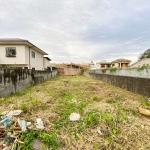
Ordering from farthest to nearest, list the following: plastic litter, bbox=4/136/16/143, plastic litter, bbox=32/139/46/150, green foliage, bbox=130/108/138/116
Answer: green foliage, bbox=130/108/138/116, plastic litter, bbox=4/136/16/143, plastic litter, bbox=32/139/46/150

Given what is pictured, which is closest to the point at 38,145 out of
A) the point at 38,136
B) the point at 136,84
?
the point at 38,136

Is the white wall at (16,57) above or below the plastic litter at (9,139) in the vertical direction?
above

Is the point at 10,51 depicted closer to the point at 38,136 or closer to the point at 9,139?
the point at 9,139

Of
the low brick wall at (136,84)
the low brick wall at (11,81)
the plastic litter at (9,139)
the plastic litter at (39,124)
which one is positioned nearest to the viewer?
the plastic litter at (9,139)

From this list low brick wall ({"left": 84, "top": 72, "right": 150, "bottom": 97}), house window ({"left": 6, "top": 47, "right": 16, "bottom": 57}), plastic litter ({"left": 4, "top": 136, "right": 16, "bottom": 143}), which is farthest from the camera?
house window ({"left": 6, "top": 47, "right": 16, "bottom": 57})

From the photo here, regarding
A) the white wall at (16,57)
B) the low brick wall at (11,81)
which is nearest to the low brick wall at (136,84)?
the low brick wall at (11,81)

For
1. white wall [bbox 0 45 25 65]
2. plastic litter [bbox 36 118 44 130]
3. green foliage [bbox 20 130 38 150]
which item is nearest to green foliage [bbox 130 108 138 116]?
plastic litter [bbox 36 118 44 130]

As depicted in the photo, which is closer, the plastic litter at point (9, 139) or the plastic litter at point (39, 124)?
the plastic litter at point (9, 139)

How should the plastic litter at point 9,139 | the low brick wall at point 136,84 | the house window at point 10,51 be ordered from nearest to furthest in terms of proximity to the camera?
the plastic litter at point 9,139
the low brick wall at point 136,84
the house window at point 10,51

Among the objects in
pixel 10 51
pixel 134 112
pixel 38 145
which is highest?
pixel 10 51

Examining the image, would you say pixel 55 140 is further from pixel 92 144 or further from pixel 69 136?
pixel 92 144

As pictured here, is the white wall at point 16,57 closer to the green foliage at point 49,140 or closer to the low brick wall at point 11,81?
the low brick wall at point 11,81

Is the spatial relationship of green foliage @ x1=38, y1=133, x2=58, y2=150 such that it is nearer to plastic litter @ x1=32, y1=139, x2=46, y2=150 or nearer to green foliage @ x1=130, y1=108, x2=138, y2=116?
plastic litter @ x1=32, y1=139, x2=46, y2=150

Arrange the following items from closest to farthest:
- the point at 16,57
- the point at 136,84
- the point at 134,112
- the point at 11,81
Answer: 1. the point at 134,112
2. the point at 11,81
3. the point at 136,84
4. the point at 16,57
